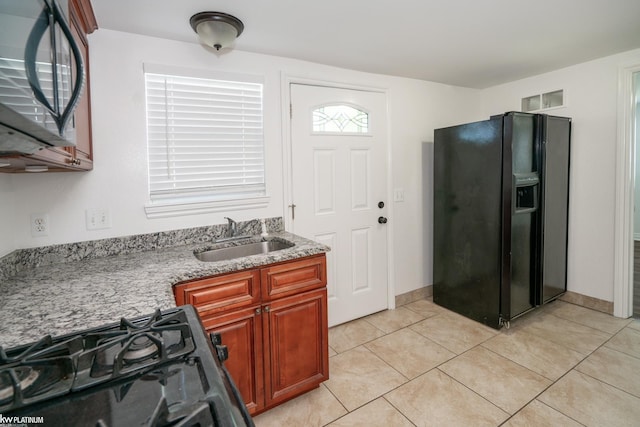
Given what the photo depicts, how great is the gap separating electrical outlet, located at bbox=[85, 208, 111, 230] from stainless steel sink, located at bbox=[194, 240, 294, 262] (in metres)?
0.54

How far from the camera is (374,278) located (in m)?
3.03

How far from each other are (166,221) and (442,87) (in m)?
2.93

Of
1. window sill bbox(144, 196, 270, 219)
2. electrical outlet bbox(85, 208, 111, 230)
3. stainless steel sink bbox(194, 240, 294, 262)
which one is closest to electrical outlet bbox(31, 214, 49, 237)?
electrical outlet bbox(85, 208, 111, 230)

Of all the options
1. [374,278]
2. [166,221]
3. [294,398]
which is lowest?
[294,398]

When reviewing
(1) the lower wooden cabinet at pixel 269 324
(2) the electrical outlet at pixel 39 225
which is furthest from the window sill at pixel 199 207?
(1) the lower wooden cabinet at pixel 269 324

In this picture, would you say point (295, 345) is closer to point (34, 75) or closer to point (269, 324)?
point (269, 324)

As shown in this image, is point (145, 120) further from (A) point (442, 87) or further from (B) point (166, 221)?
(A) point (442, 87)

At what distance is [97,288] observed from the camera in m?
1.32

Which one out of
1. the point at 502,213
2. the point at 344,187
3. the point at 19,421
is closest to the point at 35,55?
the point at 19,421

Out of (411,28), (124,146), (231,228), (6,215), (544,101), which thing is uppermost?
(411,28)

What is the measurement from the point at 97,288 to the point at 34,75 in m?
1.01

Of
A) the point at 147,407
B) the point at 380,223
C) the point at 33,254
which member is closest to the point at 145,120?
the point at 33,254

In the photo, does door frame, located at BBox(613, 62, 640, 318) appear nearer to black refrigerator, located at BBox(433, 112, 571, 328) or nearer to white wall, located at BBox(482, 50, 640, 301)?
white wall, located at BBox(482, 50, 640, 301)

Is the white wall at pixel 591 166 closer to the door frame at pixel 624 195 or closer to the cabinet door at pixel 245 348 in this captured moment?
the door frame at pixel 624 195
